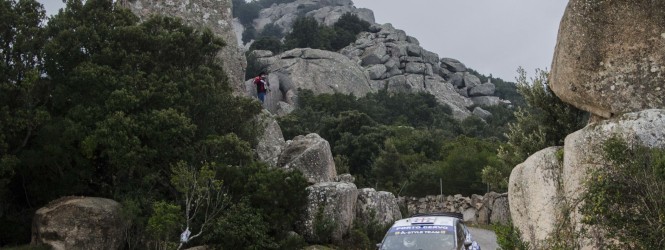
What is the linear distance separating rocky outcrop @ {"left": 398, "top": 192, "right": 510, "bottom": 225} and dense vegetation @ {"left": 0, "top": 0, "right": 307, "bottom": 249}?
12373 millimetres

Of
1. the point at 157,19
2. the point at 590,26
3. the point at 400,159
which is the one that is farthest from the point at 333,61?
the point at 590,26

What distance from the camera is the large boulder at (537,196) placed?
12.6 meters

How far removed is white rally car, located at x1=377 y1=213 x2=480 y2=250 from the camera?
1377 centimetres

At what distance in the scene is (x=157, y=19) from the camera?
23.2 meters

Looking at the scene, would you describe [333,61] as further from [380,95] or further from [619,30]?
[619,30]

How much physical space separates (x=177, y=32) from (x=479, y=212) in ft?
57.3

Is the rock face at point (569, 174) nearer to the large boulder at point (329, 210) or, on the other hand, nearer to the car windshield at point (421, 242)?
the car windshield at point (421, 242)

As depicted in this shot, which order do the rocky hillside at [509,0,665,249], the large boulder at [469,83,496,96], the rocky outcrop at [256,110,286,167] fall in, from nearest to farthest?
1. the rocky hillside at [509,0,665,249]
2. the rocky outcrop at [256,110,286,167]
3. the large boulder at [469,83,496,96]

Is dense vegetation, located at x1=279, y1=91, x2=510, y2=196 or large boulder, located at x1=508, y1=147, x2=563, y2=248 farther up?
dense vegetation, located at x1=279, y1=91, x2=510, y2=196

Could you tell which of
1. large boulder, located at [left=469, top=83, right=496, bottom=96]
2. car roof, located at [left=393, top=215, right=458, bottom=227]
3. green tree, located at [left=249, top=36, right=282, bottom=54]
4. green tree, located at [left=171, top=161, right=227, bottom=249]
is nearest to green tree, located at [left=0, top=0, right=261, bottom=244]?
green tree, located at [left=171, top=161, right=227, bottom=249]

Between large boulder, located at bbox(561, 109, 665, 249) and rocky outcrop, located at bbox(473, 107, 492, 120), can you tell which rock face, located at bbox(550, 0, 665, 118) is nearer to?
large boulder, located at bbox(561, 109, 665, 249)

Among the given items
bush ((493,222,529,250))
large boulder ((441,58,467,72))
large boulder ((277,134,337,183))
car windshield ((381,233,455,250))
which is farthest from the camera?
large boulder ((441,58,467,72))

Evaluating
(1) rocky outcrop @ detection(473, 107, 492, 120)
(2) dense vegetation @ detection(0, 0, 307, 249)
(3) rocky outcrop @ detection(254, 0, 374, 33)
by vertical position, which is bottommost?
(2) dense vegetation @ detection(0, 0, 307, 249)

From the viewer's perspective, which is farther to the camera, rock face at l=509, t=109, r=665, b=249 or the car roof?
the car roof
